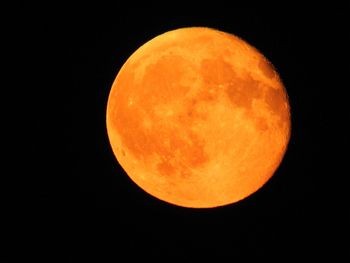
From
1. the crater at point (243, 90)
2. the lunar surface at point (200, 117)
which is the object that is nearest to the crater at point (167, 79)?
the lunar surface at point (200, 117)

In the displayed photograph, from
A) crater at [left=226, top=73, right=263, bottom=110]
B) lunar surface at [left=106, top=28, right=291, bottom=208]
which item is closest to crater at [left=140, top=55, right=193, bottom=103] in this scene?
lunar surface at [left=106, top=28, right=291, bottom=208]

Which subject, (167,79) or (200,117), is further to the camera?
(167,79)

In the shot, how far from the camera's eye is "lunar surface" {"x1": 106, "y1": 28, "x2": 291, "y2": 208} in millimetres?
5367

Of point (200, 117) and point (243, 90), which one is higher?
point (243, 90)

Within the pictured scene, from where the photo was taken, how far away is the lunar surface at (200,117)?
5.37 m

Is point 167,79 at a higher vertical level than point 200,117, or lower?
higher

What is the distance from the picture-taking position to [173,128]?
5.43 m

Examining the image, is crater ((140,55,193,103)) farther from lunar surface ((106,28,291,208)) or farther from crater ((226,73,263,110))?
crater ((226,73,263,110))

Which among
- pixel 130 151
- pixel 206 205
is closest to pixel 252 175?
pixel 206 205

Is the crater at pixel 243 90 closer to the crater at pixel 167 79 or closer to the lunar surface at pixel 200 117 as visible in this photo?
the lunar surface at pixel 200 117

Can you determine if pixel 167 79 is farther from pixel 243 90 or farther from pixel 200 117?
pixel 243 90

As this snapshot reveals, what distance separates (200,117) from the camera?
5.33 m

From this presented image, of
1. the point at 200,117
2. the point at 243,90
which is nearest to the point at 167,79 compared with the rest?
the point at 200,117

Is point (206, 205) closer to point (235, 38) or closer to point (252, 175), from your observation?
point (252, 175)
